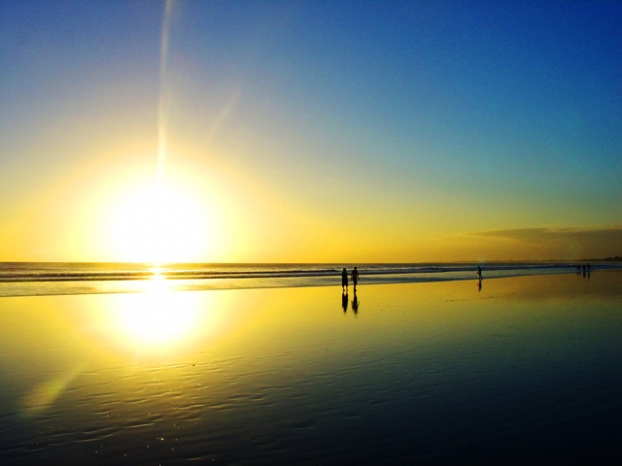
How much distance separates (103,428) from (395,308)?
68.6 ft

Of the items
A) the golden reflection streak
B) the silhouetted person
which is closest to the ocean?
the golden reflection streak

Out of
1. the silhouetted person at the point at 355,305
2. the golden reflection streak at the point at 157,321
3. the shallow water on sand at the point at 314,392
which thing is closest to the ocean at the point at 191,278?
the golden reflection streak at the point at 157,321

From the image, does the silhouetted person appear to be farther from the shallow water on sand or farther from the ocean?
the ocean

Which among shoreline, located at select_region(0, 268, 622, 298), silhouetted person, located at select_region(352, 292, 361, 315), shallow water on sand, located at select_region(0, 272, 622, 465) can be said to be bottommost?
shallow water on sand, located at select_region(0, 272, 622, 465)

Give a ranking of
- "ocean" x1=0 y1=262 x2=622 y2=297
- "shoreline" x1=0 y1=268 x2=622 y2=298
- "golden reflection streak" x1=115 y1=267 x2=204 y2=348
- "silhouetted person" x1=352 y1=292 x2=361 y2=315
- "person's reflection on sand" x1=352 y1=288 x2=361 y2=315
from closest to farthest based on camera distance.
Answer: "golden reflection streak" x1=115 y1=267 x2=204 y2=348 < "person's reflection on sand" x1=352 y1=288 x2=361 y2=315 < "silhouetted person" x1=352 y1=292 x2=361 y2=315 < "shoreline" x1=0 y1=268 x2=622 y2=298 < "ocean" x1=0 y1=262 x2=622 y2=297

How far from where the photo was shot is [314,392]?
424 inches

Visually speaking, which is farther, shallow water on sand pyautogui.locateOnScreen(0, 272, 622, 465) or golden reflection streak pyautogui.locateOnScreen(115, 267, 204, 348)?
golden reflection streak pyautogui.locateOnScreen(115, 267, 204, 348)

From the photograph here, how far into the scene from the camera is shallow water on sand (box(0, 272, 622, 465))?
758 cm

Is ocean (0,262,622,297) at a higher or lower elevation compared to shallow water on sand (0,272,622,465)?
higher

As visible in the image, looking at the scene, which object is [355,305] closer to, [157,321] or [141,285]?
[157,321]

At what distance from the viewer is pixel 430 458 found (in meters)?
7.20

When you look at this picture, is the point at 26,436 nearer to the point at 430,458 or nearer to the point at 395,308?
the point at 430,458

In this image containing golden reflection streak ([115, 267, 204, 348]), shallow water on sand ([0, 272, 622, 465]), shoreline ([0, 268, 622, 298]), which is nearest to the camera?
shallow water on sand ([0, 272, 622, 465])

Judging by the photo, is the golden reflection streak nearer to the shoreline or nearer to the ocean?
the shoreline
